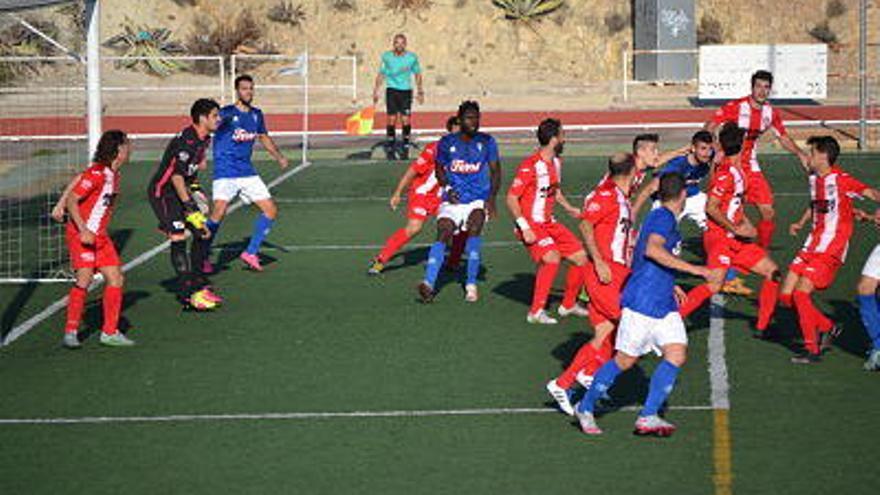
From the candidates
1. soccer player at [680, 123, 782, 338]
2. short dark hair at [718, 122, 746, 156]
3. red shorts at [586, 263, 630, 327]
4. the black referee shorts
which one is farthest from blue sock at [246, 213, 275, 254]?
the black referee shorts

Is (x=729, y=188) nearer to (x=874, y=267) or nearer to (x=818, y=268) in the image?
(x=818, y=268)

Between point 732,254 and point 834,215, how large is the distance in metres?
1.10

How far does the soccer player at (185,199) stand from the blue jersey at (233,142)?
7.64 ft

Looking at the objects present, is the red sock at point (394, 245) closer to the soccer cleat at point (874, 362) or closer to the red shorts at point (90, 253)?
the red shorts at point (90, 253)

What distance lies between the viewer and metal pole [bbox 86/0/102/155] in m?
18.6

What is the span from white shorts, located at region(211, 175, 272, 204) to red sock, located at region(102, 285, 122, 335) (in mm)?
4288

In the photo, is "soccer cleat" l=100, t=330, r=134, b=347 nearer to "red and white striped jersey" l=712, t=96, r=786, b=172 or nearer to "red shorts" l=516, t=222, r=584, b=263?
"red shorts" l=516, t=222, r=584, b=263

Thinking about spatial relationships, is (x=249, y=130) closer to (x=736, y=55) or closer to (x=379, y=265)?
(x=379, y=265)

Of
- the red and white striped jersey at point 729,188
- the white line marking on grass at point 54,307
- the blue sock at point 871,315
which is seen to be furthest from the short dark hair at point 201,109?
the blue sock at point 871,315

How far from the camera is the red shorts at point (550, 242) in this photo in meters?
15.4

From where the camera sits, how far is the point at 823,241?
45.6 feet

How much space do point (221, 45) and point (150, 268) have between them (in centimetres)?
3544

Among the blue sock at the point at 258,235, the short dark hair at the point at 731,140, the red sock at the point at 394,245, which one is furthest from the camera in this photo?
the blue sock at the point at 258,235

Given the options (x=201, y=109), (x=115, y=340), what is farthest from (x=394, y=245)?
(x=115, y=340)
